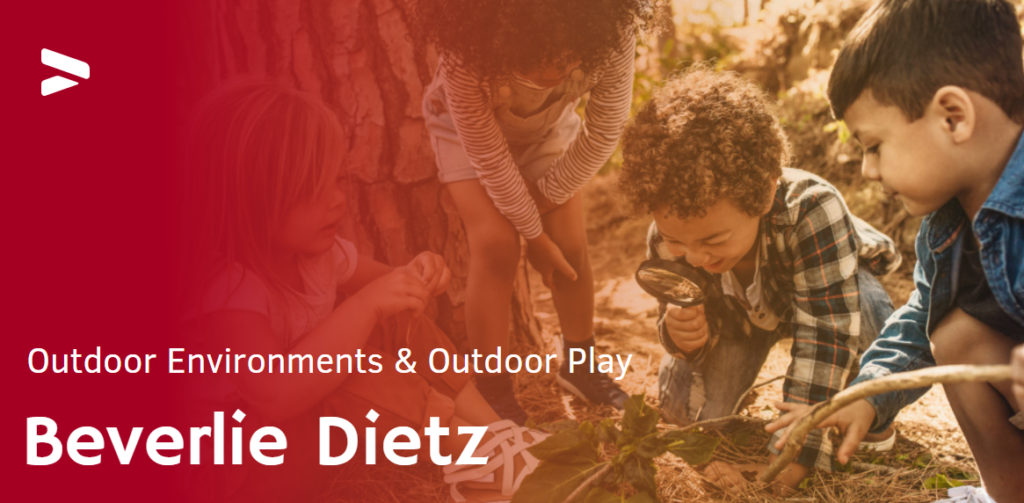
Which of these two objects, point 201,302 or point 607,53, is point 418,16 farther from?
point 201,302

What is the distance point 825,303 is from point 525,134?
0.96m

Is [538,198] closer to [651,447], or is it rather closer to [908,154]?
[651,447]

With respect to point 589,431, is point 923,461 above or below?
below

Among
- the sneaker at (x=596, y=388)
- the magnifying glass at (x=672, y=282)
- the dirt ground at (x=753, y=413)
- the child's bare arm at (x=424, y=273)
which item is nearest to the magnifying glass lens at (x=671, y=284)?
the magnifying glass at (x=672, y=282)

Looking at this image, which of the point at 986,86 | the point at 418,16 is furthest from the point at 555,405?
the point at 986,86

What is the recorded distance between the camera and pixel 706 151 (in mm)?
1562

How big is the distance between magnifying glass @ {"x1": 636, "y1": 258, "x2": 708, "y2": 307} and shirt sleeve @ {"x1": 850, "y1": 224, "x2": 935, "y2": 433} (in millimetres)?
470

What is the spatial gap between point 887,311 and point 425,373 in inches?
50.8

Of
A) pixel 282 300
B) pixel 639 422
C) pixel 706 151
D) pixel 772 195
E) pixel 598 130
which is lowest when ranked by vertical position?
pixel 639 422

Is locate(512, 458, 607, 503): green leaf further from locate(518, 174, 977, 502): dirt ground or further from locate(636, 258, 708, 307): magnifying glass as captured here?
locate(636, 258, 708, 307): magnifying glass

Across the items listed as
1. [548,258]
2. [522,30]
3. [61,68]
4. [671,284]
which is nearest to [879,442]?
[671,284]

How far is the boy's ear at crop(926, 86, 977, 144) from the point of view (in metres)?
1.16
